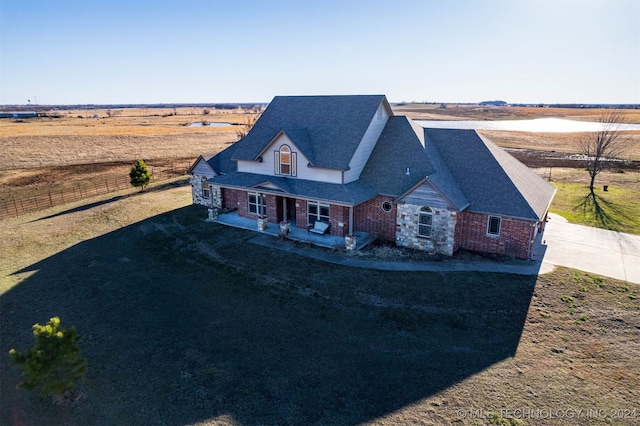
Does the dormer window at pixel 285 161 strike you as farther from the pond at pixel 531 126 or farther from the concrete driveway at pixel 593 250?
the pond at pixel 531 126

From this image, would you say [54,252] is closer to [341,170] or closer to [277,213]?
[277,213]

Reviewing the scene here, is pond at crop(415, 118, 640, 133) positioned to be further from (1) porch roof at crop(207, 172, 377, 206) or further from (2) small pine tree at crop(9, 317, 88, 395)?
(2) small pine tree at crop(9, 317, 88, 395)

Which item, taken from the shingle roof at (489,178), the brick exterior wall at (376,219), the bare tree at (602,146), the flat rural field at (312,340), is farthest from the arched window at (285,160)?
the bare tree at (602,146)

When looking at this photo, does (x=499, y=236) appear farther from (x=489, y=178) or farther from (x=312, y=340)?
(x=312, y=340)

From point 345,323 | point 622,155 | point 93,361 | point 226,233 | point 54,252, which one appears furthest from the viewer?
point 622,155

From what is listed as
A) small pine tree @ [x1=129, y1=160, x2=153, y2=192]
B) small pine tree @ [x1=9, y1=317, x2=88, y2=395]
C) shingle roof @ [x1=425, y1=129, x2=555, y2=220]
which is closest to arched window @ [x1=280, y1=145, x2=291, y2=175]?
shingle roof @ [x1=425, y1=129, x2=555, y2=220]

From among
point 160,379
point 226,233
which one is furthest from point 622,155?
point 160,379
